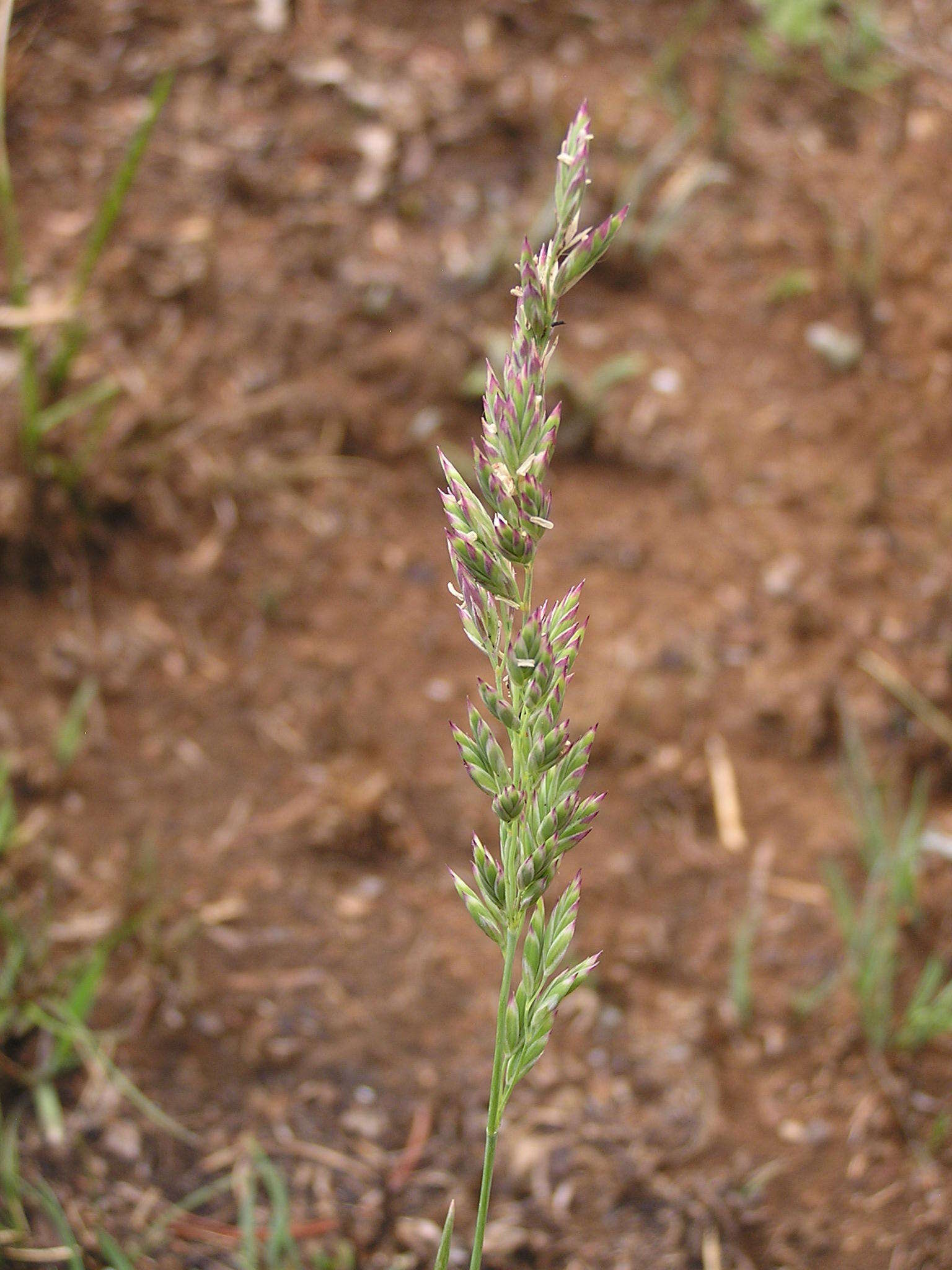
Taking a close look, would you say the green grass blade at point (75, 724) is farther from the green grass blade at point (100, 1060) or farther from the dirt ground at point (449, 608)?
the green grass blade at point (100, 1060)

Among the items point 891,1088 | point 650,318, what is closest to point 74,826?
point 891,1088

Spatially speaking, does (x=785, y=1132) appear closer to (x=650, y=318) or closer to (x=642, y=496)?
(x=642, y=496)

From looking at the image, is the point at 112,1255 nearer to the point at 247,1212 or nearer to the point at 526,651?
the point at 247,1212

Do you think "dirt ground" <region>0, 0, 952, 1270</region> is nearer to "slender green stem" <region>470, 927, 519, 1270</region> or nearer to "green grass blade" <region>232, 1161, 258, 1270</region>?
"green grass blade" <region>232, 1161, 258, 1270</region>

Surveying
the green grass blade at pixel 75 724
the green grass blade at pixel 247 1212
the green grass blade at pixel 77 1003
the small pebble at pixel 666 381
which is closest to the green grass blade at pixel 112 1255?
the green grass blade at pixel 247 1212

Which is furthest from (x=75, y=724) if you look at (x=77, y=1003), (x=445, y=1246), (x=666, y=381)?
(x=666, y=381)
